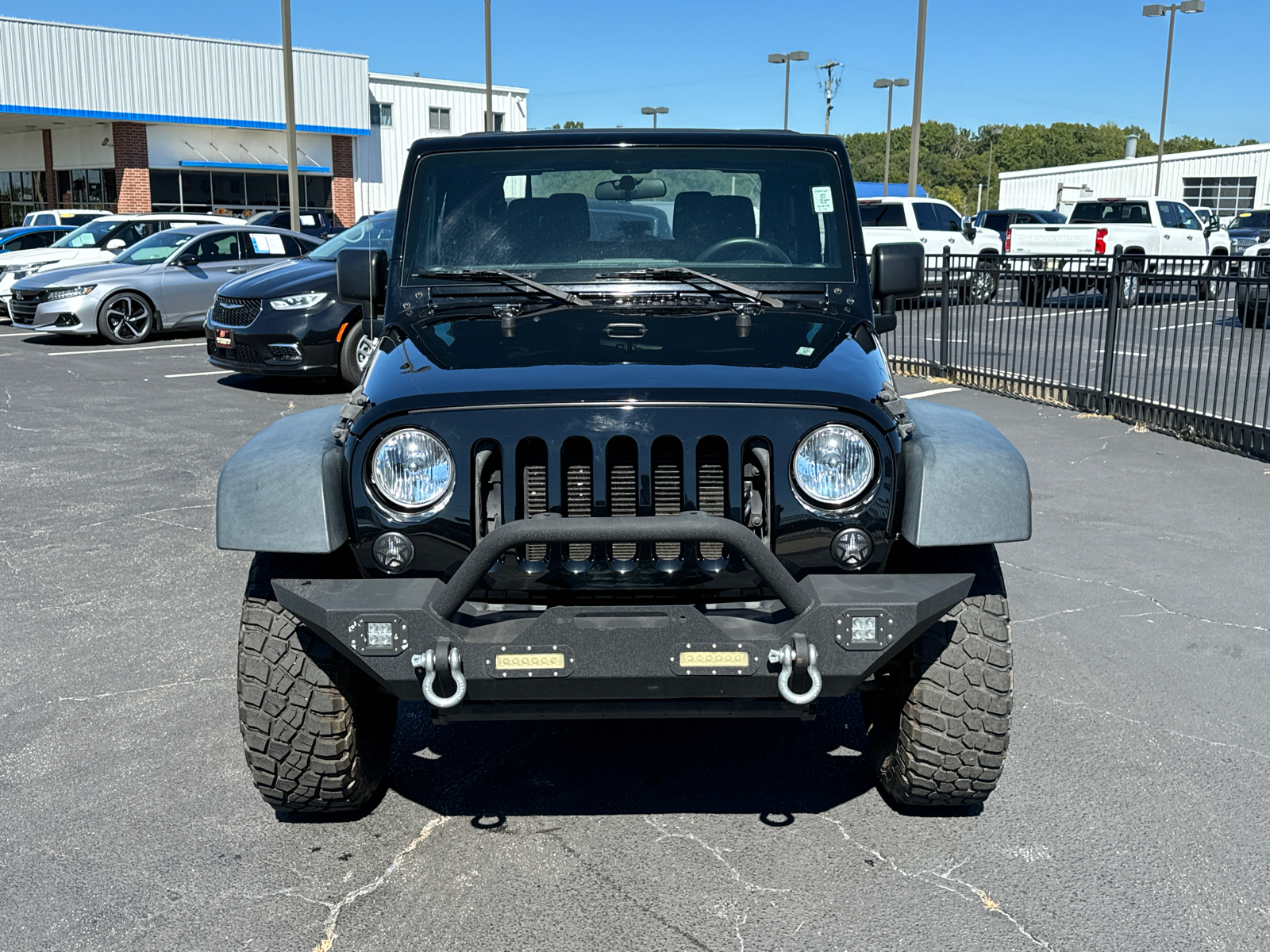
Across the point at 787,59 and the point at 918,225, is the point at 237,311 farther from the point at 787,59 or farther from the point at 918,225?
the point at 787,59

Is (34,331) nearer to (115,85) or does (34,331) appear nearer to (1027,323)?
(1027,323)

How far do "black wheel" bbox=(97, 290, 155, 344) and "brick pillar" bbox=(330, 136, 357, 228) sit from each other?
1138 inches

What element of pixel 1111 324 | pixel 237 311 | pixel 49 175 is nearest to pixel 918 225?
pixel 1111 324

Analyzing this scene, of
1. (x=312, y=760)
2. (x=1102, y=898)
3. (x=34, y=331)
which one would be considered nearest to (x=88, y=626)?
(x=312, y=760)

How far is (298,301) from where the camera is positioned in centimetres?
1120

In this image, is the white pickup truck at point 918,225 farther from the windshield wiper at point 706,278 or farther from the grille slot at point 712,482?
the grille slot at point 712,482

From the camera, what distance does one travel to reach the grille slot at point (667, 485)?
2953 millimetres

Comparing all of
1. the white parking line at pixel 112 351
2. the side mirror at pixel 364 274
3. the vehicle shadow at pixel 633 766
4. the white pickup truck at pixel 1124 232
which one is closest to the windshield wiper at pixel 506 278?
the side mirror at pixel 364 274

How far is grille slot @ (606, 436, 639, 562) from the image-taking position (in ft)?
9.67

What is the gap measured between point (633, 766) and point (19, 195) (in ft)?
154

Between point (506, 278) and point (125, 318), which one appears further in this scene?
point (125, 318)

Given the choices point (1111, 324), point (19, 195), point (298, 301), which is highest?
point (19, 195)

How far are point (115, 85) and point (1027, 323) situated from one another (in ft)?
113

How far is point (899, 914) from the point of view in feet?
9.73
